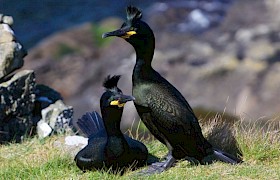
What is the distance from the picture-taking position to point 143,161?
617 cm

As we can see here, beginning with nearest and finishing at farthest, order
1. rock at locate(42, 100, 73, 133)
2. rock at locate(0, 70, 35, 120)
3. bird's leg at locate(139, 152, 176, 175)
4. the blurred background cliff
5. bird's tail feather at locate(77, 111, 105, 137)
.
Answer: bird's leg at locate(139, 152, 176, 175) → bird's tail feather at locate(77, 111, 105, 137) → rock at locate(0, 70, 35, 120) → rock at locate(42, 100, 73, 133) → the blurred background cliff

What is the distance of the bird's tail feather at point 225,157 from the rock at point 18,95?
2437 millimetres

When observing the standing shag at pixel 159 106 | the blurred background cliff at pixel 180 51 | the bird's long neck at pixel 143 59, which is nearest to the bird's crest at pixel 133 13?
the standing shag at pixel 159 106

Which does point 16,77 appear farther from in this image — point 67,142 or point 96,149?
point 96,149

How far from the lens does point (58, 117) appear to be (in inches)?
301

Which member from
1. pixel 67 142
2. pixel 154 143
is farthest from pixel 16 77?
pixel 154 143

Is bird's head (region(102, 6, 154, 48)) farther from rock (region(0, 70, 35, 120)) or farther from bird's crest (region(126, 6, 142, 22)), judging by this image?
rock (region(0, 70, 35, 120))

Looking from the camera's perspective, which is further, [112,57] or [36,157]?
[112,57]

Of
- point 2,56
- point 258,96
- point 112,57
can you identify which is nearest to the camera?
point 2,56

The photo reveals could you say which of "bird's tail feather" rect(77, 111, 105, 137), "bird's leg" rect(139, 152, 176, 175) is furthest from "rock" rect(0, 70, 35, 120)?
"bird's leg" rect(139, 152, 176, 175)

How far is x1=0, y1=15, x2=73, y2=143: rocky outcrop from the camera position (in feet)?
24.3

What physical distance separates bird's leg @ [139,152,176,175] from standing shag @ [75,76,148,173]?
145 mm

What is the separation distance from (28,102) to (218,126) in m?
2.18

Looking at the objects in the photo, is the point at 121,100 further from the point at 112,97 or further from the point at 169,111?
the point at 169,111
